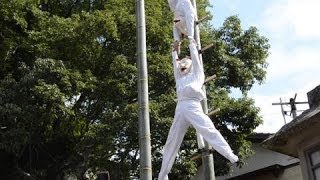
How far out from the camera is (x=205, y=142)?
6.80 meters

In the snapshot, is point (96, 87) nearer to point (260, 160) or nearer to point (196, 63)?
point (260, 160)

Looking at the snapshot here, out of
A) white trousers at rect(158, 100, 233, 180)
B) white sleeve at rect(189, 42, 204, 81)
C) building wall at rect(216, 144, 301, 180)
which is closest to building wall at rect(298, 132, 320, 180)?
white sleeve at rect(189, 42, 204, 81)

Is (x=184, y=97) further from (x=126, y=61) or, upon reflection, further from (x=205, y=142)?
(x=126, y=61)

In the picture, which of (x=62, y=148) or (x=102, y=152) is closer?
(x=102, y=152)

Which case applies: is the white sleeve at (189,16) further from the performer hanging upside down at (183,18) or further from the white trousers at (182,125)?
the white trousers at (182,125)

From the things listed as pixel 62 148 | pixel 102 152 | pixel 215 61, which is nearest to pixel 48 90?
pixel 102 152

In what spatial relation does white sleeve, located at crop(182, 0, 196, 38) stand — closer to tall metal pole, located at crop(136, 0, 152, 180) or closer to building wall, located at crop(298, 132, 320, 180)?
tall metal pole, located at crop(136, 0, 152, 180)

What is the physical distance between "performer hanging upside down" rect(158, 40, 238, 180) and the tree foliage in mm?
9371

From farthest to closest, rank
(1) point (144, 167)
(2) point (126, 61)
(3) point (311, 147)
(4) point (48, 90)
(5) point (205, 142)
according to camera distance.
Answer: (2) point (126, 61) < (4) point (48, 90) < (3) point (311, 147) < (1) point (144, 167) < (5) point (205, 142)

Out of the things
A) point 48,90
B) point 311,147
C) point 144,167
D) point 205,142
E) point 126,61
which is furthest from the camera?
point 126,61

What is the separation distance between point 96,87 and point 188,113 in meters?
11.1

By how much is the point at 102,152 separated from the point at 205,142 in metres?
10.6

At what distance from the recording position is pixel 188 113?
6.73 meters

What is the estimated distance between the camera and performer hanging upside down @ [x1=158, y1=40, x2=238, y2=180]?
6551 mm
